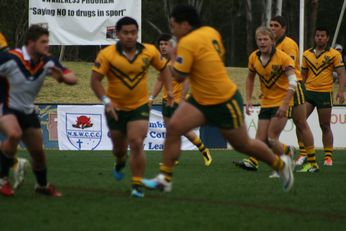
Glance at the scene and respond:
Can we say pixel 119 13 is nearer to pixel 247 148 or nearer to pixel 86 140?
pixel 86 140

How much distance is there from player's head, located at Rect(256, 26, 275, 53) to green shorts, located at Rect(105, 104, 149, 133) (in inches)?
102

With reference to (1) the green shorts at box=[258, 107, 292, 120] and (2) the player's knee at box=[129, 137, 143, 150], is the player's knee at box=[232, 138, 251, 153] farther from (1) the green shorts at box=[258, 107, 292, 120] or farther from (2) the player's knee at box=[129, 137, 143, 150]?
(1) the green shorts at box=[258, 107, 292, 120]

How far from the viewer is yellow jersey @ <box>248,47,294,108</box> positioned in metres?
12.9

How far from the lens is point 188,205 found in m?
9.78

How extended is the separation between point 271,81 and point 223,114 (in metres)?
3.74

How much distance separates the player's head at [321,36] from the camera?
49.3ft

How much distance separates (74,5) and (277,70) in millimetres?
11655

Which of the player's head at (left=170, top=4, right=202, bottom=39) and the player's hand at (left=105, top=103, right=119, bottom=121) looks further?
the player's hand at (left=105, top=103, right=119, bottom=121)

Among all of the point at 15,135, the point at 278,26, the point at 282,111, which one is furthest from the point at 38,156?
the point at 278,26

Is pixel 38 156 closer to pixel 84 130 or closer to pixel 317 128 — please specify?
pixel 84 130

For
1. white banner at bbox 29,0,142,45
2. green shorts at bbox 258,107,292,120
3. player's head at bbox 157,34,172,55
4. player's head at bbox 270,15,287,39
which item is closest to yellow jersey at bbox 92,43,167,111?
green shorts at bbox 258,107,292,120

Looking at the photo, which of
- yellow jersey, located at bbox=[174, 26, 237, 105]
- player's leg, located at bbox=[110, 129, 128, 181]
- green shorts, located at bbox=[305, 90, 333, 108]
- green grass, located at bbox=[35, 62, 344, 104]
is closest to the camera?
yellow jersey, located at bbox=[174, 26, 237, 105]

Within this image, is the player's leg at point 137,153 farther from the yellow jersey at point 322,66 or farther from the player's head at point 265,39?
the yellow jersey at point 322,66

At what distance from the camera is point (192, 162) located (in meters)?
16.9
